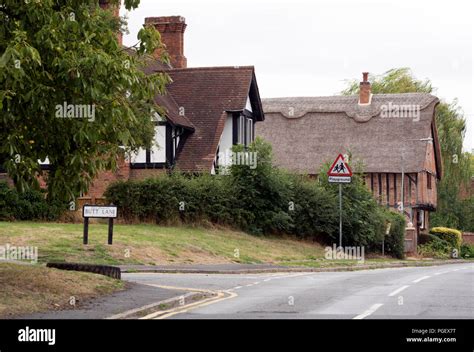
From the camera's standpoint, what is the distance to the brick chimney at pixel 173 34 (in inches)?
2104

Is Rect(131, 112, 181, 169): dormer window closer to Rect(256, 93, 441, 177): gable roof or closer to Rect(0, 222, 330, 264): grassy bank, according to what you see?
Rect(0, 222, 330, 264): grassy bank

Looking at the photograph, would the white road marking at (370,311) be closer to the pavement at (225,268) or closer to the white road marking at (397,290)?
the white road marking at (397,290)

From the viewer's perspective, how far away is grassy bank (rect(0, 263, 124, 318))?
15.1 meters

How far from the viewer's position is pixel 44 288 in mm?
16719

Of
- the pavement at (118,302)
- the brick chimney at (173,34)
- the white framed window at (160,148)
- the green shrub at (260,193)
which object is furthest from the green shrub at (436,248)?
the pavement at (118,302)

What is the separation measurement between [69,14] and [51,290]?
470 cm

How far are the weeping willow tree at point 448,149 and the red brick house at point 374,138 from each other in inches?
158

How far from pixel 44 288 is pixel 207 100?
32402mm

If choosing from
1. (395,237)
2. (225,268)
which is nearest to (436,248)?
(395,237)

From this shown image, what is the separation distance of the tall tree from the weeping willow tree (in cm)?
5577

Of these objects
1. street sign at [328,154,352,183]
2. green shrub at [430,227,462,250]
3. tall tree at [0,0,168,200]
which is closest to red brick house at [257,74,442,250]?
green shrub at [430,227,462,250]

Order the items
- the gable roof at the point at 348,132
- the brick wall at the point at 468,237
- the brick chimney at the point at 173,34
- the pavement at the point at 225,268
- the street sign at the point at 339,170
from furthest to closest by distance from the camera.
→ 1. the brick wall at the point at 468,237
2. the gable roof at the point at 348,132
3. the brick chimney at the point at 173,34
4. the street sign at the point at 339,170
5. the pavement at the point at 225,268

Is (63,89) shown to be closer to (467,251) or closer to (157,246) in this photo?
(157,246)
